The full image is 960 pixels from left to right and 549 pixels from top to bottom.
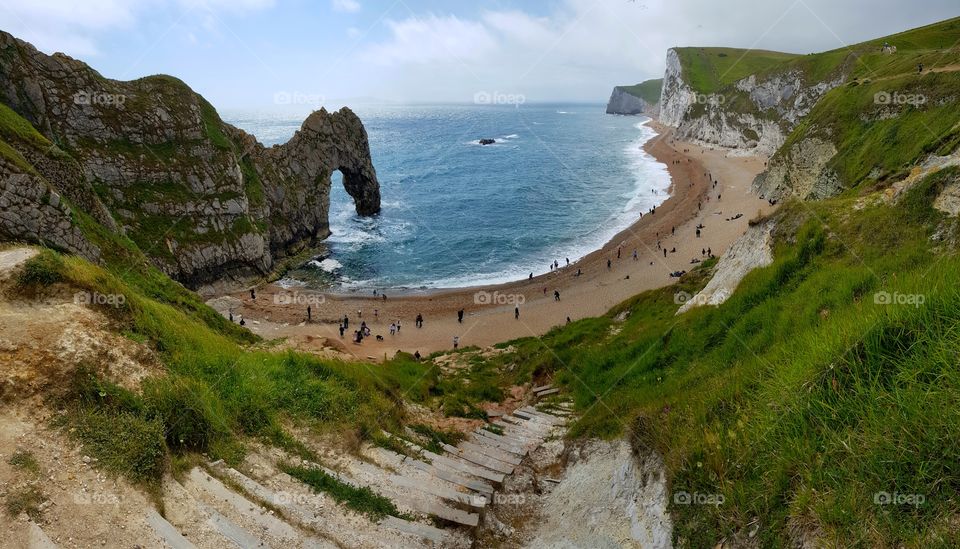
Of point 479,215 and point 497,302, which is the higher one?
point 479,215

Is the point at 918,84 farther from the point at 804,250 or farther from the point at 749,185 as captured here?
the point at 804,250
